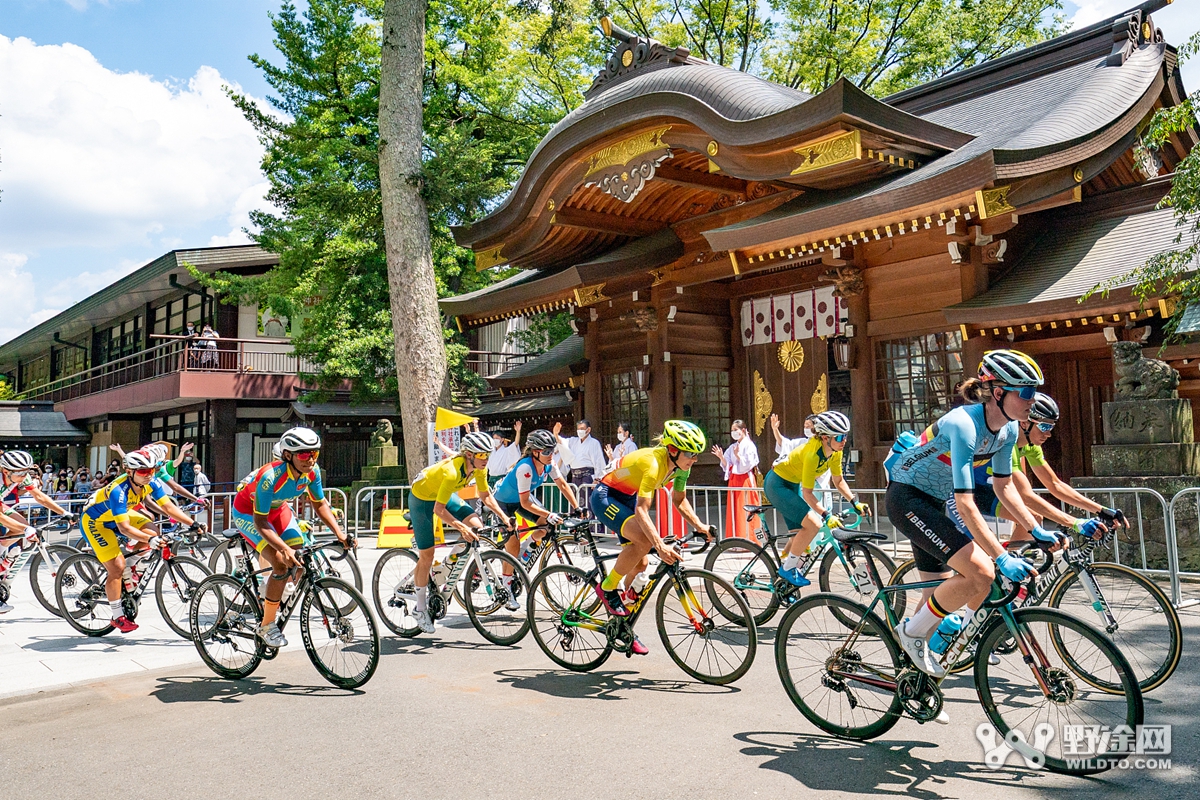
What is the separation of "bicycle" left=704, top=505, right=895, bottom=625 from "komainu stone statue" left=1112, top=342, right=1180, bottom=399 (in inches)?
Answer: 153

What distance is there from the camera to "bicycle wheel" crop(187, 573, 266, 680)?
6406 mm

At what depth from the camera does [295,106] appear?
2334 centimetres

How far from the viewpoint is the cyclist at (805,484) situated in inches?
280

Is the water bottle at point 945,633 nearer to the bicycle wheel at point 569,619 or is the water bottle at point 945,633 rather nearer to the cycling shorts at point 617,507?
the cycling shorts at point 617,507

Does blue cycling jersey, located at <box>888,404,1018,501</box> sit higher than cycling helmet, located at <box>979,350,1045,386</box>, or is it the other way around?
cycling helmet, located at <box>979,350,1045,386</box>

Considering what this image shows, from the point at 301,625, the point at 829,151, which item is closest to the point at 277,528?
the point at 301,625

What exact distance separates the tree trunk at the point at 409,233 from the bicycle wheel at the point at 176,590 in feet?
20.7

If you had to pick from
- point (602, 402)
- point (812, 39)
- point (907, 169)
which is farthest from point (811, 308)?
point (812, 39)

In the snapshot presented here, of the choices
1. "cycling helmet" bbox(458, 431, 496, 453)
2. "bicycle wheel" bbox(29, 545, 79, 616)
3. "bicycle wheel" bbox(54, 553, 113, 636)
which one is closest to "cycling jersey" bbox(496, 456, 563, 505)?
"cycling helmet" bbox(458, 431, 496, 453)

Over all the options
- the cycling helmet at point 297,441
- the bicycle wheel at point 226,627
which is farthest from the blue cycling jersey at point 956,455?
the bicycle wheel at point 226,627

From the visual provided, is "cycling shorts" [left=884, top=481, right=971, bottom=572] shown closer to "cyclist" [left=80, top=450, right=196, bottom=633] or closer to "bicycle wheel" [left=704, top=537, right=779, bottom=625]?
"bicycle wheel" [left=704, top=537, right=779, bottom=625]

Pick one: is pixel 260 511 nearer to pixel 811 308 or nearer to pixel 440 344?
pixel 440 344

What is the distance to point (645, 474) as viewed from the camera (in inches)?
238

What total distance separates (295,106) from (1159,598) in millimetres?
23240
